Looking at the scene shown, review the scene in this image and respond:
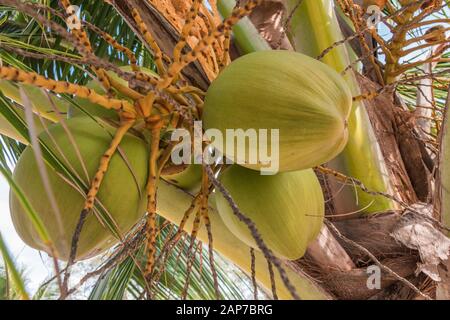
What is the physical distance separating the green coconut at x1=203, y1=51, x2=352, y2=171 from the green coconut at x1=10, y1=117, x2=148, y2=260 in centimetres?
14

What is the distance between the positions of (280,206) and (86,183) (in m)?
0.29

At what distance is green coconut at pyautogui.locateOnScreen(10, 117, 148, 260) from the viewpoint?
2.45 feet

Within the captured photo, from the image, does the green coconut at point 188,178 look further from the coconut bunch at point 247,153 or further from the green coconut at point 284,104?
the green coconut at point 284,104

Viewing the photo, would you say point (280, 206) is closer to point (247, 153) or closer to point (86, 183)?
point (247, 153)

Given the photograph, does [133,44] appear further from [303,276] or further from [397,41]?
[303,276]

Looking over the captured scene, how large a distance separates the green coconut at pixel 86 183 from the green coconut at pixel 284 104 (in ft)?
0.47

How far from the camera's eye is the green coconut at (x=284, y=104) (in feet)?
2.27

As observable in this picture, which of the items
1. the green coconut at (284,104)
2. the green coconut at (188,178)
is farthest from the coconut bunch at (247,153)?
the green coconut at (188,178)

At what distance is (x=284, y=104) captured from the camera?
69 centimetres

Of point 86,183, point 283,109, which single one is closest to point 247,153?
point 283,109

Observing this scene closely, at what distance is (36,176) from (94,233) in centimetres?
11

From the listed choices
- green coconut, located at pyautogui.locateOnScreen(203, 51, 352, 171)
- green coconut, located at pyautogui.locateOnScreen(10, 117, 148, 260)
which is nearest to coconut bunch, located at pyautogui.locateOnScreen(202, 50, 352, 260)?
green coconut, located at pyautogui.locateOnScreen(203, 51, 352, 171)
